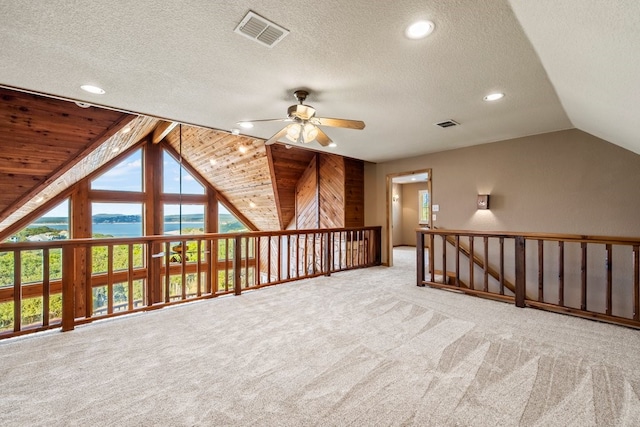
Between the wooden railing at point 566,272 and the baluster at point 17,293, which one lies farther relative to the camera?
the wooden railing at point 566,272

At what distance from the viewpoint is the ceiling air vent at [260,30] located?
1.72 metres

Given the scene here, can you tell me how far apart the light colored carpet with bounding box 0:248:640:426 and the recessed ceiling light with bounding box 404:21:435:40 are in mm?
2334

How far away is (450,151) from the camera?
5.16 m

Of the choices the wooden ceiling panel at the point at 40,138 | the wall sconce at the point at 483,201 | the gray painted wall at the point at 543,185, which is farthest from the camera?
the wall sconce at the point at 483,201

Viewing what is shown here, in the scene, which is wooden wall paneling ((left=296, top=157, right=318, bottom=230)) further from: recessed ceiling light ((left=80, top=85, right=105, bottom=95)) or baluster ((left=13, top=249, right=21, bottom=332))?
baluster ((left=13, top=249, right=21, bottom=332))

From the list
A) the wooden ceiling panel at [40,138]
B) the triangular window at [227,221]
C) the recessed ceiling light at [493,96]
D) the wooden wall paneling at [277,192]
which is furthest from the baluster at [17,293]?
the triangular window at [227,221]

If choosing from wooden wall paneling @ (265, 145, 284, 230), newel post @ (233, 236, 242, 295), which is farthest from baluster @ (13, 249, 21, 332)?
wooden wall paneling @ (265, 145, 284, 230)

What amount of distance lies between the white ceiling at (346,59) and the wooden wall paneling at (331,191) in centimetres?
297

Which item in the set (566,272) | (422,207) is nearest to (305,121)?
(566,272)

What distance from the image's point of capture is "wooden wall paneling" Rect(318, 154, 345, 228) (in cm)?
645

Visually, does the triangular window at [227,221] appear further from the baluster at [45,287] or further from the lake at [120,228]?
the baluster at [45,287]

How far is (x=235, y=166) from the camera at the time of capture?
7.47 meters

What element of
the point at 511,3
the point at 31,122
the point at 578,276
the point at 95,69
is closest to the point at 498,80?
the point at 511,3

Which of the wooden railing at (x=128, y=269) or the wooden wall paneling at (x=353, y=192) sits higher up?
the wooden wall paneling at (x=353, y=192)
